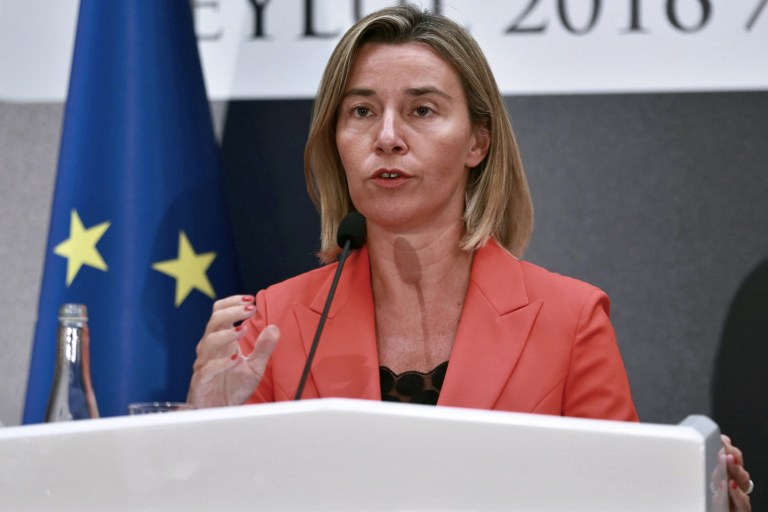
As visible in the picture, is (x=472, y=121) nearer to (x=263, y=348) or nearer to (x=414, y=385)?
(x=414, y=385)

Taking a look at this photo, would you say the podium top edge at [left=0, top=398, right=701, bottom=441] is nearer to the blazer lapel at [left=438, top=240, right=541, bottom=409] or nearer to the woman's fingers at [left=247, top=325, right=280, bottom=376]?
the woman's fingers at [left=247, top=325, right=280, bottom=376]

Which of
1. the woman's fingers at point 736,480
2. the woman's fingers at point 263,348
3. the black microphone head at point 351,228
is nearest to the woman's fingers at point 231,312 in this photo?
the woman's fingers at point 263,348

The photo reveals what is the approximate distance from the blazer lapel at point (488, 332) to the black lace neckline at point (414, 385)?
0.07 metres

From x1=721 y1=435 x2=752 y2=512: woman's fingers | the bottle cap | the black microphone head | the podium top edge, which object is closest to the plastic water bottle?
the bottle cap

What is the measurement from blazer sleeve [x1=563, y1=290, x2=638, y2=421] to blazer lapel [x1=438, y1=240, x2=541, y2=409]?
93 mm

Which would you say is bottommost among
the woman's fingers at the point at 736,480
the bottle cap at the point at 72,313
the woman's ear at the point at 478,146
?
the woman's fingers at the point at 736,480

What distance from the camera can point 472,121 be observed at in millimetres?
1949

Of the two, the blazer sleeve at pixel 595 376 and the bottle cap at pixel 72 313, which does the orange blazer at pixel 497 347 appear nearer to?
the blazer sleeve at pixel 595 376

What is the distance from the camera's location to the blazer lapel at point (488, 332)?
167 centimetres

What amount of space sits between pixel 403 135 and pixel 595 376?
548 mm

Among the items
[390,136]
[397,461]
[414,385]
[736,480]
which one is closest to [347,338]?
[414,385]

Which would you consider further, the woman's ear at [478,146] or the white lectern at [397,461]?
the woman's ear at [478,146]

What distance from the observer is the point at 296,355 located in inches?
71.7

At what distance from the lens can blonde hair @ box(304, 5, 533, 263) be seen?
1898 mm
